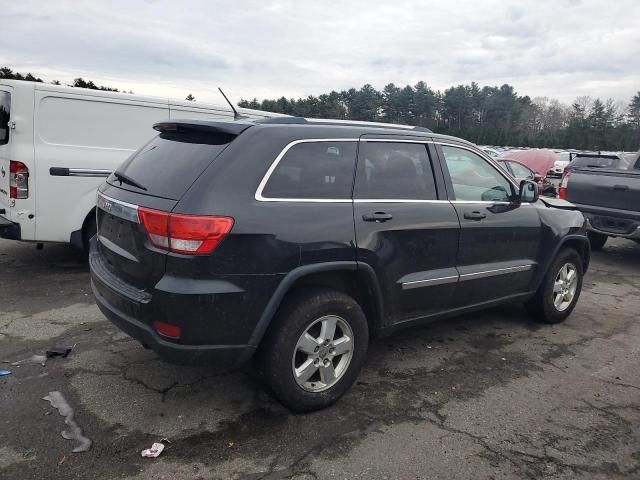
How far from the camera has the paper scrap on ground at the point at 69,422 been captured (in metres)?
2.92

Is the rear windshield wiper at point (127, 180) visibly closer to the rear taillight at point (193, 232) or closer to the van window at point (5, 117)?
the rear taillight at point (193, 232)

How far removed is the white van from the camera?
5.80 m

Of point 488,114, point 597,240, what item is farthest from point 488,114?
point 597,240

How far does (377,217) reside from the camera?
11.5ft

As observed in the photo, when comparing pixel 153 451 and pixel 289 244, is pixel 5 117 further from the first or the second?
pixel 153 451

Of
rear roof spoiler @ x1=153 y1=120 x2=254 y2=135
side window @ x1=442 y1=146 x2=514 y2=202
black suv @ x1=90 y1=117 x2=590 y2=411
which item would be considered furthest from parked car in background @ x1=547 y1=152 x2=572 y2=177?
rear roof spoiler @ x1=153 y1=120 x2=254 y2=135

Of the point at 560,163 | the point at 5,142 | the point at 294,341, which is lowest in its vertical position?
the point at 294,341

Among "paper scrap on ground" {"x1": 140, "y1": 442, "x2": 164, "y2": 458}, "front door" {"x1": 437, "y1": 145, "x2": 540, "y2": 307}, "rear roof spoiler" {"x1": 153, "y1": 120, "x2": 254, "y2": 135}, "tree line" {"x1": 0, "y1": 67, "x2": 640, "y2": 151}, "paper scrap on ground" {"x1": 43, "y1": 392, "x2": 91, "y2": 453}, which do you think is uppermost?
"tree line" {"x1": 0, "y1": 67, "x2": 640, "y2": 151}

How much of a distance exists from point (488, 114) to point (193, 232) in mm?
73670

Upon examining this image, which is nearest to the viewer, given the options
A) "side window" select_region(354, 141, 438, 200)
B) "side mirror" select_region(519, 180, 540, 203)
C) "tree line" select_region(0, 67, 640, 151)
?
"side window" select_region(354, 141, 438, 200)

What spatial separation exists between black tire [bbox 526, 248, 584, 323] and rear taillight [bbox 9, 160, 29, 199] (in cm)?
547

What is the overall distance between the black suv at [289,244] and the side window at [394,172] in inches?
0.4

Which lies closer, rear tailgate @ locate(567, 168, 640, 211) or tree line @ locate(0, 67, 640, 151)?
rear tailgate @ locate(567, 168, 640, 211)

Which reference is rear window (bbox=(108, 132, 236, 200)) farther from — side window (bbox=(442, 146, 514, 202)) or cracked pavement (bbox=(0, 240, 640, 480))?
side window (bbox=(442, 146, 514, 202))
